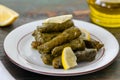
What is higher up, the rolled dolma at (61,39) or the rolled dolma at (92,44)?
the rolled dolma at (61,39)

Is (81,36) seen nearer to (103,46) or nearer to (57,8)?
(103,46)

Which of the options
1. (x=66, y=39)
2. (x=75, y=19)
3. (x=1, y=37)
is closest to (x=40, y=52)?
(x=66, y=39)

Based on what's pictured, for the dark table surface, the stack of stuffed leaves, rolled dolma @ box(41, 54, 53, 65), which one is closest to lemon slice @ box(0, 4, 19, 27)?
the dark table surface

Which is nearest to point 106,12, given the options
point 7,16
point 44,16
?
point 44,16

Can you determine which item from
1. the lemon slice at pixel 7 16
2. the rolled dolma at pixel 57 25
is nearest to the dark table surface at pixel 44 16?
the lemon slice at pixel 7 16

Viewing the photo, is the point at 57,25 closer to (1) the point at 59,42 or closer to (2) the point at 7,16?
(1) the point at 59,42

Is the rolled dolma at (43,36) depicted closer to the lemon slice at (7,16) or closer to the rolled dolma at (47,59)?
the rolled dolma at (47,59)

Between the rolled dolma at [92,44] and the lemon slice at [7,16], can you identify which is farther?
the lemon slice at [7,16]

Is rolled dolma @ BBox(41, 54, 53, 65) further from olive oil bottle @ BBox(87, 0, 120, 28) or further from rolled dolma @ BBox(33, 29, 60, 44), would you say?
olive oil bottle @ BBox(87, 0, 120, 28)
